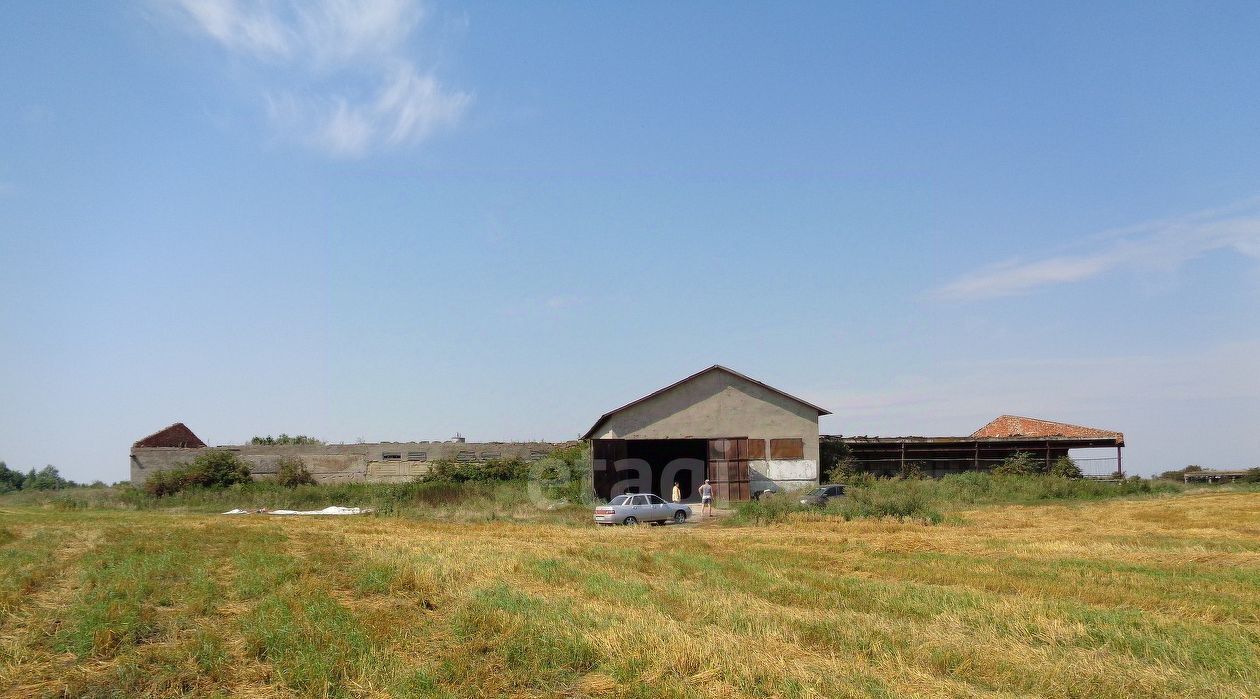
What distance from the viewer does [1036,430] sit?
6012 cm

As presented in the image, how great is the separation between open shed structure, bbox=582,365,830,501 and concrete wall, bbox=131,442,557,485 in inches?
398

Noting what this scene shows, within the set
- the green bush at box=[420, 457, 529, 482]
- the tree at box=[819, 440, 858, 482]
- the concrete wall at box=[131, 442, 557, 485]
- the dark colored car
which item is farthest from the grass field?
the concrete wall at box=[131, 442, 557, 485]

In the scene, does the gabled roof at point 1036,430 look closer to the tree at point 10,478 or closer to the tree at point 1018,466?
the tree at point 1018,466

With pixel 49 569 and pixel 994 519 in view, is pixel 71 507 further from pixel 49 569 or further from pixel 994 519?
pixel 994 519

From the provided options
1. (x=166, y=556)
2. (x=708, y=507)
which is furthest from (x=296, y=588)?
(x=708, y=507)

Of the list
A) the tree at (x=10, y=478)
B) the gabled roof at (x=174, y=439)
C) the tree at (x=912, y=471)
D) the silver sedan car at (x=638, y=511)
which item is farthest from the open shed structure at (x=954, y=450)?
the tree at (x=10, y=478)

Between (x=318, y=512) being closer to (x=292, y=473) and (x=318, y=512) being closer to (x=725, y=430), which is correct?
(x=292, y=473)

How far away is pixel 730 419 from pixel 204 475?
2862cm

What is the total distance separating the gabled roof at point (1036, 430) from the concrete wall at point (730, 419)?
17.6 metres

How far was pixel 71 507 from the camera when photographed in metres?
45.2

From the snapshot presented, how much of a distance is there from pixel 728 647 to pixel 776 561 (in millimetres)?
9019

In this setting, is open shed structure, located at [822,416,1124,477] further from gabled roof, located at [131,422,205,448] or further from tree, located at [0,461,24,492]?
tree, located at [0,461,24,492]

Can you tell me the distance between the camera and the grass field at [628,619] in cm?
935

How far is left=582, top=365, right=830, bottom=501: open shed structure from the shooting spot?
4466 centimetres
